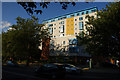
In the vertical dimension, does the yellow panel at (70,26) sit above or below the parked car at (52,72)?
above

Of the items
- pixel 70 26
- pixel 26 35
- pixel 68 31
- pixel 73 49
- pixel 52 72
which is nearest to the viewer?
pixel 52 72

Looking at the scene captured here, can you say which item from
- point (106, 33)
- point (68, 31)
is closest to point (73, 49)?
point (106, 33)

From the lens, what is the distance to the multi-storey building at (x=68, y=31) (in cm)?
3809

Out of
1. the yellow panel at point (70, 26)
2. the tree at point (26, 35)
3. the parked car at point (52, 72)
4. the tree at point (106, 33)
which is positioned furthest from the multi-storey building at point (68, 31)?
the parked car at point (52, 72)

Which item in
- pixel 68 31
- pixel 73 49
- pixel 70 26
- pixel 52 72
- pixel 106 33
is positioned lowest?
pixel 52 72

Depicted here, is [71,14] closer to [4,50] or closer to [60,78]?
[4,50]

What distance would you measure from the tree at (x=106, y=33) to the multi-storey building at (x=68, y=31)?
8.97 metres

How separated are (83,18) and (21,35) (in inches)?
1517

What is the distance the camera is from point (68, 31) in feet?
217

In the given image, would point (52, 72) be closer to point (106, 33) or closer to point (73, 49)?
point (106, 33)

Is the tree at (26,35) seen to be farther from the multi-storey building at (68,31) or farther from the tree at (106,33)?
the tree at (106,33)

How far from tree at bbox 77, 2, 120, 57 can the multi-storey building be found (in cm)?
897

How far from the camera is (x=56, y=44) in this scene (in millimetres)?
41375

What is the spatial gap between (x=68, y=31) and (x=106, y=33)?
44.8 meters
